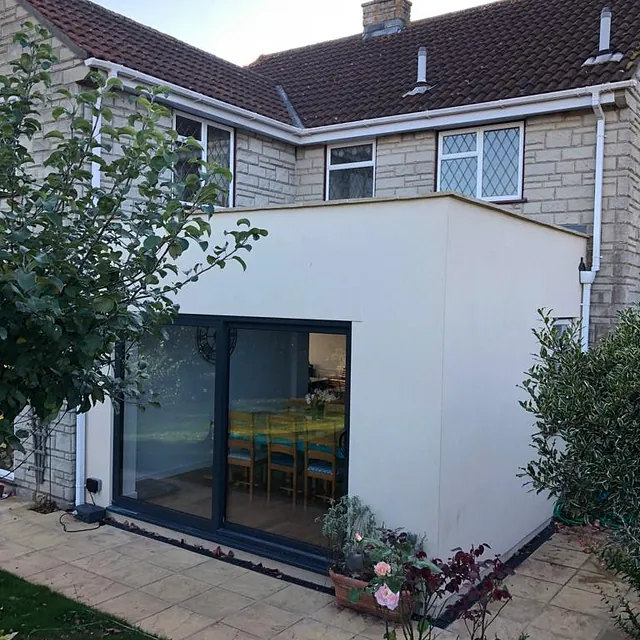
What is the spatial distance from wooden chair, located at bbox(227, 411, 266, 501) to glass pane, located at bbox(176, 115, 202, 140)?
5010mm

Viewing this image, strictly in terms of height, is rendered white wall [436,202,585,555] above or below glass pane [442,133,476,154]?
below

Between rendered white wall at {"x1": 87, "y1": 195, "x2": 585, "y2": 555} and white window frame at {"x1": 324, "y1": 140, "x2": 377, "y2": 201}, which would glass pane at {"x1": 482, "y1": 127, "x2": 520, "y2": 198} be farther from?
rendered white wall at {"x1": 87, "y1": 195, "x2": 585, "y2": 555}

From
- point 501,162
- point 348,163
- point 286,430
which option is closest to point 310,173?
point 348,163

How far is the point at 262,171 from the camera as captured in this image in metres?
11.3

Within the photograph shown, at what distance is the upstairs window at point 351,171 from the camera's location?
37.2 feet

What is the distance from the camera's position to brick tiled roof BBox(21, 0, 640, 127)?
9438 millimetres

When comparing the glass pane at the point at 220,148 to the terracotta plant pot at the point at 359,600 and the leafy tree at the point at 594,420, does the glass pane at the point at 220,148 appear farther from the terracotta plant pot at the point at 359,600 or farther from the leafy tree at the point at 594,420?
the leafy tree at the point at 594,420

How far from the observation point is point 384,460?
5.72m

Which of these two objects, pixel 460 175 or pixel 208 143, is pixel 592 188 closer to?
pixel 460 175

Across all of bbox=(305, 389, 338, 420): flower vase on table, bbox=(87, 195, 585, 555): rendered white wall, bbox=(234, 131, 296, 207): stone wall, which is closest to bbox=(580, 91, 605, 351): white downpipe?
bbox=(87, 195, 585, 555): rendered white wall

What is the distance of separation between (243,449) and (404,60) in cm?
922

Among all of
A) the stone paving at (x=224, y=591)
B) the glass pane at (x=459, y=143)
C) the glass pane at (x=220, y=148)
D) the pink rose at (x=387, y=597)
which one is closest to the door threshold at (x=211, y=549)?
the stone paving at (x=224, y=591)

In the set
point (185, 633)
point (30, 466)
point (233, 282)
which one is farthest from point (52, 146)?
point (185, 633)

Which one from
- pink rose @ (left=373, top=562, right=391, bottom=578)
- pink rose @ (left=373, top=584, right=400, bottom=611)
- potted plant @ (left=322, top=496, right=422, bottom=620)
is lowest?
potted plant @ (left=322, top=496, right=422, bottom=620)
